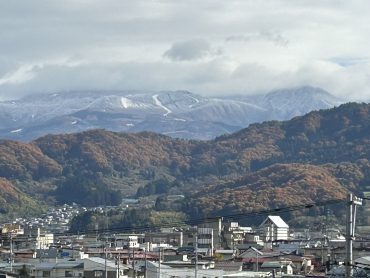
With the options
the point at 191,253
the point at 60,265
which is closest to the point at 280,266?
the point at 60,265

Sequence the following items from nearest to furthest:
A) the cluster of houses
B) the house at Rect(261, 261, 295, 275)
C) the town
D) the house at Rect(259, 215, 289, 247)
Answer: the town, the cluster of houses, the house at Rect(261, 261, 295, 275), the house at Rect(259, 215, 289, 247)

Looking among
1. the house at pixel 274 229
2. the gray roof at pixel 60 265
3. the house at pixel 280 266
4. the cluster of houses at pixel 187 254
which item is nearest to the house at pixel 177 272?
the cluster of houses at pixel 187 254

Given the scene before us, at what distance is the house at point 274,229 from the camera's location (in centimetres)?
10775

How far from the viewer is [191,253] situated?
3295 inches

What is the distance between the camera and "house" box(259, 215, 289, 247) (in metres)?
108

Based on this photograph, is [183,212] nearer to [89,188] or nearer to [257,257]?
[89,188]

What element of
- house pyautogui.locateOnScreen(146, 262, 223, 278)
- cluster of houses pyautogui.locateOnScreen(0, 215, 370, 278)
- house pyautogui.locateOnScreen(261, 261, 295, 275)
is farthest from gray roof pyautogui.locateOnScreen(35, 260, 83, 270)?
house pyautogui.locateOnScreen(261, 261, 295, 275)

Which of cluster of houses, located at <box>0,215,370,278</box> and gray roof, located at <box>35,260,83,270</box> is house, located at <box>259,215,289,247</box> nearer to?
cluster of houses, located at <box>0,215,370,278</box>

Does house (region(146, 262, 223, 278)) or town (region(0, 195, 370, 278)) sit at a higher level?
town (region(0, 195, 370, 278))

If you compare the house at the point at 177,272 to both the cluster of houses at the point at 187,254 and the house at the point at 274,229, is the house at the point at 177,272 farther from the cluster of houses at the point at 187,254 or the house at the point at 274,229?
the house at the point at 274,229

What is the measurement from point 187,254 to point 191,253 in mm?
1955

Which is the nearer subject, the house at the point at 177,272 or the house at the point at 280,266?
the house at the point at 177,272

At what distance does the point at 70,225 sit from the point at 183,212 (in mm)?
11377

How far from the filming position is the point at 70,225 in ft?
434
